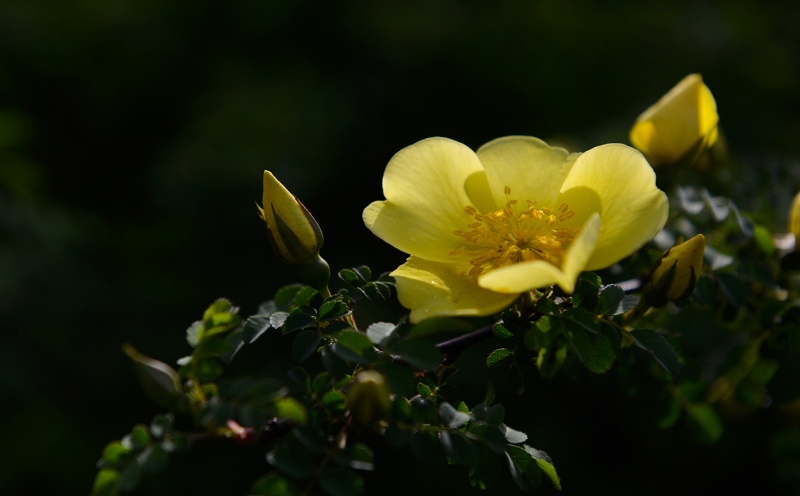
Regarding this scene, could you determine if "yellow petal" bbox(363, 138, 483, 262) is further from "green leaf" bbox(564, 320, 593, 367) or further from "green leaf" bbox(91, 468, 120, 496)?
"green leaf" bbox(91, 468, 120, 496)

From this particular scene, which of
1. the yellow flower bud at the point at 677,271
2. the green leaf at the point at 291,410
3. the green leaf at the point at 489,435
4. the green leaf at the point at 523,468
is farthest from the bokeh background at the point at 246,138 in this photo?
the green leaf at the point at 291,410

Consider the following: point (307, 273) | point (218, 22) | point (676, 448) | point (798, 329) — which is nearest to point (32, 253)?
point (218, 22)

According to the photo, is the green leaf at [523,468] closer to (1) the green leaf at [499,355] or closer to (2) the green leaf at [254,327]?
(1) the green leaf at [499,355]

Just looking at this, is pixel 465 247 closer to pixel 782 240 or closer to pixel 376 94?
pixel 782 240

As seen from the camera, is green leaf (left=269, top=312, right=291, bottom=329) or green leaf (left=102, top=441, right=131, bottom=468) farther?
green leaf (left=269, top=312, right=291, bottom=329)

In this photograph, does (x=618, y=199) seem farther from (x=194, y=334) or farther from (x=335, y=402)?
(x=194, y=334)

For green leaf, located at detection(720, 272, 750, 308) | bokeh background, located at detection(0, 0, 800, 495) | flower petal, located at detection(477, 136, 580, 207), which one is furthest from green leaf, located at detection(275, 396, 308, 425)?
bokeh background, located at detection(0, 0, 800, 495)
